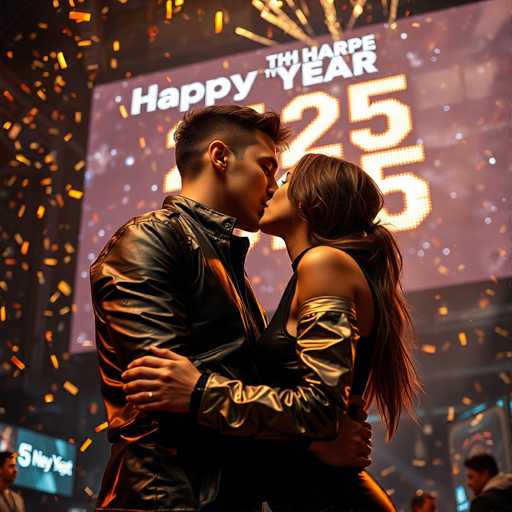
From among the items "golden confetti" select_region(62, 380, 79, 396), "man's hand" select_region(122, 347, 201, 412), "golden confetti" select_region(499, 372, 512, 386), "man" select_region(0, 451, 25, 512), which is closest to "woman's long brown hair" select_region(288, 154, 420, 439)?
"man's hand" select_region(122, 347, 201, 412)

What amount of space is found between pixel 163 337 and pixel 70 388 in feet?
23.0

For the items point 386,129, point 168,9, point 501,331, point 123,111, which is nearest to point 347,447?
point 386,129

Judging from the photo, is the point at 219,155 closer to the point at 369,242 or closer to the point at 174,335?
the point at 369,242

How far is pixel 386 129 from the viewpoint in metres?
4.17

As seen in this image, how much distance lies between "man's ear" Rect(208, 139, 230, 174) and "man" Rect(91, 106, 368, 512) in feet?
0.42

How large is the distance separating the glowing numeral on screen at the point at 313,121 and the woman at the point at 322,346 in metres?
2.74

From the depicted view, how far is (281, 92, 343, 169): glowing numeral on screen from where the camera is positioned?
4199 mm

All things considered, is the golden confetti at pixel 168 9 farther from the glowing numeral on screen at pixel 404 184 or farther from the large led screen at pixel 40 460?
the large led screen at pixel 40 460

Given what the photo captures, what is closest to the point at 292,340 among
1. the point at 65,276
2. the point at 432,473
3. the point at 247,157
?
the point at 247,157

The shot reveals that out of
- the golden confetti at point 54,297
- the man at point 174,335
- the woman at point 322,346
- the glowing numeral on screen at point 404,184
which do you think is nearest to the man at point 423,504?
the glowing numeral on screen at point 404,184

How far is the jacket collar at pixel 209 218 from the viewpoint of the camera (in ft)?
4.64

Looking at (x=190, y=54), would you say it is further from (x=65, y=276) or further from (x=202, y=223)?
(x=202, y=223)

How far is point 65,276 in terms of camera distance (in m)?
6.49

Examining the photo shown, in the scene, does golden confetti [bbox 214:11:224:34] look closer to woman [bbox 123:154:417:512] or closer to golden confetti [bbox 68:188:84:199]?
golden confetti [bbox 68:188:84:199]
